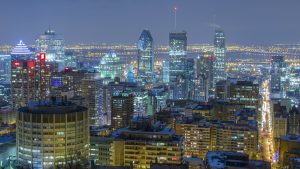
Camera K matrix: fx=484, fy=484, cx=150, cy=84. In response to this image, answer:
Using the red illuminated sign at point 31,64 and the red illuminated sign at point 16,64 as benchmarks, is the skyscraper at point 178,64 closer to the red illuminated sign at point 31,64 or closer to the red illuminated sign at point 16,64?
the red illuminated sign at point 31,64

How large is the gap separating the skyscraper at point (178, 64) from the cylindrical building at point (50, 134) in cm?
2936

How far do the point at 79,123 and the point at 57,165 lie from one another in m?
1.50

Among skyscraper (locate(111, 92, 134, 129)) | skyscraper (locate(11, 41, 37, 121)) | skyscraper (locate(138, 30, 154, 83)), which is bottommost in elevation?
skyscraper (locate(111, 92, 134, 129))

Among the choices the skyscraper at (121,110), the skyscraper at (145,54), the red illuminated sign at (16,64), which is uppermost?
the skyscraper at (145,54)

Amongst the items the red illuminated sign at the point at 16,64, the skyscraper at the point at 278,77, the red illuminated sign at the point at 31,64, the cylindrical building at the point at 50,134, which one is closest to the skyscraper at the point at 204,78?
the skyscraper at the point at 278,77

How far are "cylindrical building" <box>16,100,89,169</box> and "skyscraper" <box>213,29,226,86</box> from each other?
133 ft

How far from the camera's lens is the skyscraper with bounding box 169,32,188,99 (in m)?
46.1

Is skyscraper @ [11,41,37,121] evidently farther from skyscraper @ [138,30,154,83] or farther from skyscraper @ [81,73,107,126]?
skyscraper @ [138,30,154,83]

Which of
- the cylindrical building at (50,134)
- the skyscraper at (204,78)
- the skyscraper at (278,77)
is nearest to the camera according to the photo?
the cylindrical building at (50,134)

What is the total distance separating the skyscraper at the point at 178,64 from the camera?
151 ft

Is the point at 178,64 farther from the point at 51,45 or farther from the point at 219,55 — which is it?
the point at 51,45

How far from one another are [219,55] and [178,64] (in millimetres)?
8598

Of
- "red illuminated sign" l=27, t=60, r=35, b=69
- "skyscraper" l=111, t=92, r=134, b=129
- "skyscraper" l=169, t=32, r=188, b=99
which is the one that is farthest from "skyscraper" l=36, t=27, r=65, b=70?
"skyscraper" l=111, t=92, r=134, b=129

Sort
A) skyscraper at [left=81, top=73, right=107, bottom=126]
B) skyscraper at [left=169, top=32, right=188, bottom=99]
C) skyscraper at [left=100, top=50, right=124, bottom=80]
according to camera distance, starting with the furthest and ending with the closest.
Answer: skyscraper at [left=100, top=50, right=124, bottom=80] → skyscraper at [left=169, top=32, right=188, bottom=99] → skyscraper at [left=81, top=73, right=107, bottom=126]
